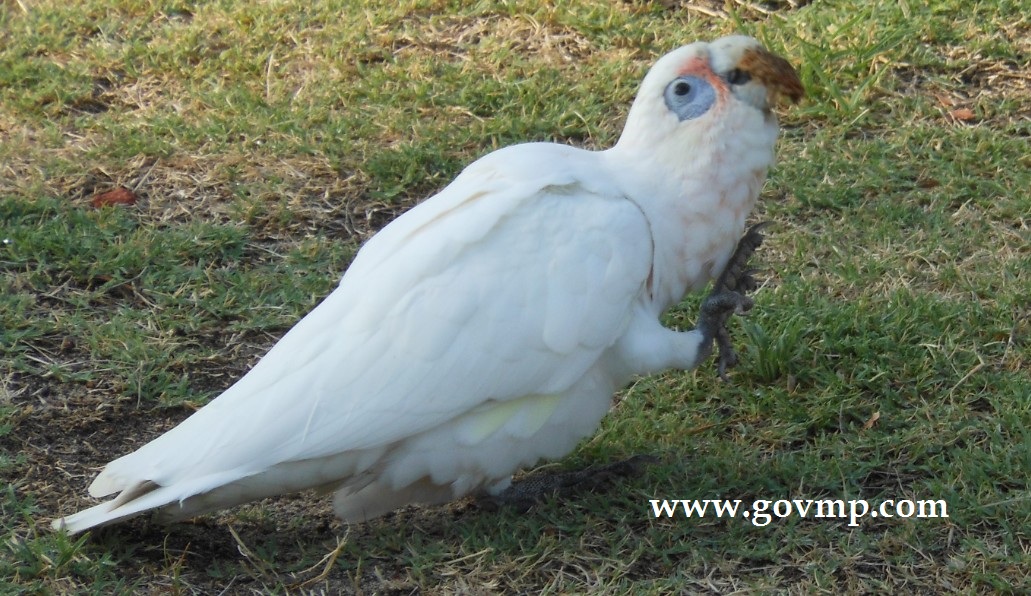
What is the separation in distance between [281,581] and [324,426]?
393mm

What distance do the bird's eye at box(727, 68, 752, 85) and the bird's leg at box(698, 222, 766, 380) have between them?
37 centimetres

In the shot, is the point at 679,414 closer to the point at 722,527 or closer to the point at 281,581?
the point at 722,527

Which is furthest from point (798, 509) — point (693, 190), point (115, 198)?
point (115, 198)

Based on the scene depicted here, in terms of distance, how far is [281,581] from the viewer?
2732mm

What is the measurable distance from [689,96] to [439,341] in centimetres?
80

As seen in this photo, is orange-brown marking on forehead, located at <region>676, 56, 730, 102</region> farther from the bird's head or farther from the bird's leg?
the bird's leg

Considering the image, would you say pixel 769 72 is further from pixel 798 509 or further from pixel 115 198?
pixel 115 198

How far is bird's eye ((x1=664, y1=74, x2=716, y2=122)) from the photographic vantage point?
2797 millimetres

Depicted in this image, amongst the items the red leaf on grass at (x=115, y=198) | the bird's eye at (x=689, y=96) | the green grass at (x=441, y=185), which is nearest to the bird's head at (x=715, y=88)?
the bird's eye at (x=689, y=96)

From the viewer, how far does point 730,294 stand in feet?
9.57

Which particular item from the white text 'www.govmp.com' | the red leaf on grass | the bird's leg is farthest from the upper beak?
the red leaf on grass

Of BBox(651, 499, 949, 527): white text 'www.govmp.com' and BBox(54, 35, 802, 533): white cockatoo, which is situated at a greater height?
BBox(54, 35, 802, 533): white cockatoo

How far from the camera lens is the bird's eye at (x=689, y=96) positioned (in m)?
2.80

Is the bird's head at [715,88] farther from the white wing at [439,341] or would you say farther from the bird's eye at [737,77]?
the white wing at [439,341]
